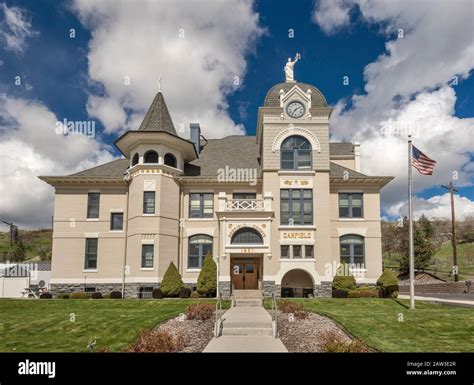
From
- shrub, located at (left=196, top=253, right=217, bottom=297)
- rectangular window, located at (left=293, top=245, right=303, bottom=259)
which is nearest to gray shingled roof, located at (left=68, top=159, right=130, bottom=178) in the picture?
shrub, located at (left=196, top=253, right=217, bottom=297)

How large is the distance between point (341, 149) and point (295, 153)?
9106 mm

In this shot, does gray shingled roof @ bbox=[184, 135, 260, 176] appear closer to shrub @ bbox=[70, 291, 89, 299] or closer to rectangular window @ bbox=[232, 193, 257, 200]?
rectangular window @ bbox=[232, 193, 257, 200]

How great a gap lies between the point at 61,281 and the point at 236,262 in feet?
41.7

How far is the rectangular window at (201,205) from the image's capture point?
29.4 m

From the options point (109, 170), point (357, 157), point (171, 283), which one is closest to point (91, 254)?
point (109, 170)

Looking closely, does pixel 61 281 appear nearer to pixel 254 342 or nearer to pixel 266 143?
pixel 266 143

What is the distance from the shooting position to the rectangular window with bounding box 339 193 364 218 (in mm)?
29312

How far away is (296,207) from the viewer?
90.5ft

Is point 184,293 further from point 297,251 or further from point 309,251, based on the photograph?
point 309,251

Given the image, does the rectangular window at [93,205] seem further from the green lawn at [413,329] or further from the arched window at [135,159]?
the green lawn at [413,329]

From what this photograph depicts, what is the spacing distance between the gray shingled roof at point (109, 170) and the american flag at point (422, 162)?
2029cm

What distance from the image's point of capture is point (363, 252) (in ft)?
93.9

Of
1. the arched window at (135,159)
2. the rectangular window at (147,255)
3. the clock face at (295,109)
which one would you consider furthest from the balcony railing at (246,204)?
the arched window at (135,159)
